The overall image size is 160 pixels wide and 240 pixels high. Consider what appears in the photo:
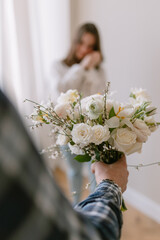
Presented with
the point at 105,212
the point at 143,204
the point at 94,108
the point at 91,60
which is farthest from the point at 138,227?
the point at 105,212

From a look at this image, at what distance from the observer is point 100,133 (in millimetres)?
819

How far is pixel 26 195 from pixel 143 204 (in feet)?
6.16

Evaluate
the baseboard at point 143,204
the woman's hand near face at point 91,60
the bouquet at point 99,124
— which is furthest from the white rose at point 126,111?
the baseboard at point 143,204

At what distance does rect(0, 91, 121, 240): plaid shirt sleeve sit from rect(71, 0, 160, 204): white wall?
1.47 metres

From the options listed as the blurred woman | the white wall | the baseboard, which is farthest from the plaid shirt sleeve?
the baseboard

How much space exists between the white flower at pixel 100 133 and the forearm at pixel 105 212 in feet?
0.65

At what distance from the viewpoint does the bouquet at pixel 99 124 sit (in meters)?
0.83

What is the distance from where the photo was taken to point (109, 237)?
1.46 feet

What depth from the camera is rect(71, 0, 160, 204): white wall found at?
5.37ft

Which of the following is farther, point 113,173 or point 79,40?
point 79,40

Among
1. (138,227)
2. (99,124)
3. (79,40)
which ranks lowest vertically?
(138,227)

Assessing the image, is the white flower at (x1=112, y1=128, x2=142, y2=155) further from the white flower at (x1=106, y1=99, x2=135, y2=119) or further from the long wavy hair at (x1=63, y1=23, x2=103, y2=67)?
the long wavy hair at (x1=63, y1=23, x2=103, y2=67)

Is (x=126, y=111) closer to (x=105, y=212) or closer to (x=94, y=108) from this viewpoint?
(x=94, y=108)

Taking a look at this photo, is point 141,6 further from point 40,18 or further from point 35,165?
point 35,165
